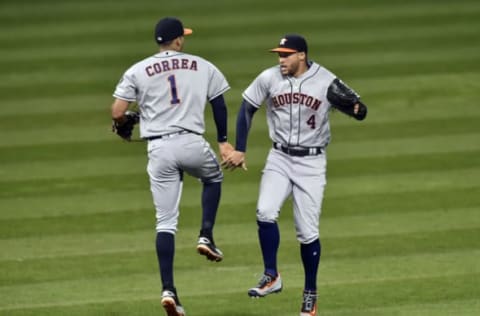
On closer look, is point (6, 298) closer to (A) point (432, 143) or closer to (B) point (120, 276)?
(B) point (120, 276)

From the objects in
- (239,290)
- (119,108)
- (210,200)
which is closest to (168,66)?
→ (119,108)

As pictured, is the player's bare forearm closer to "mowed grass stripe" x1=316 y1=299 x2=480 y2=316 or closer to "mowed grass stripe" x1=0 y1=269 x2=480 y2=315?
"mowed grass stripe" x1=0 y1=269 x2=480 y2=315

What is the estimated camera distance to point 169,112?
9.45 metres

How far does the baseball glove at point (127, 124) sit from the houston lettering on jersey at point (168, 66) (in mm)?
426

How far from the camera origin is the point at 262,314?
32.7ft

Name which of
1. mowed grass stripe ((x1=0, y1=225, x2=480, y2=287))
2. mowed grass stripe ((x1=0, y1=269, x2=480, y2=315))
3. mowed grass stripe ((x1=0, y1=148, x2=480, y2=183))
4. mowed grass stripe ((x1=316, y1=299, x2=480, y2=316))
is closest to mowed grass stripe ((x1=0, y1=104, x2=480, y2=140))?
mowed grass stripe ((x1=0, y1=148, x2=480, y2=183))

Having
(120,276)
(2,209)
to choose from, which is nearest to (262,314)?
(120,276)

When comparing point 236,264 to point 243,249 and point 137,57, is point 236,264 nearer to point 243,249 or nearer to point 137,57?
point 243,249

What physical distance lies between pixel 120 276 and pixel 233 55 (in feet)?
25.4

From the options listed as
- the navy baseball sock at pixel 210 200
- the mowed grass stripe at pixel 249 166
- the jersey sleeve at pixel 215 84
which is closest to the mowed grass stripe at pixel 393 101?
the mowed grass stripe at pixel 249 166

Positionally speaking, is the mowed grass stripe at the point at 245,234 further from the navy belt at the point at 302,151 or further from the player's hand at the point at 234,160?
the player's hand at the point at 234,160

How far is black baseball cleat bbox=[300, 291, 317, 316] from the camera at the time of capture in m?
9.59

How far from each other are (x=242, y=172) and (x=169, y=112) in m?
5.00

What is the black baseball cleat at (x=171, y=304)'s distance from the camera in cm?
913
